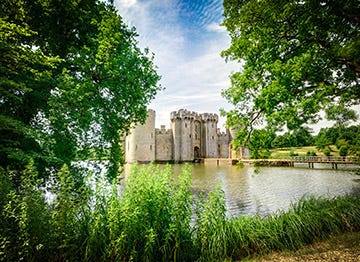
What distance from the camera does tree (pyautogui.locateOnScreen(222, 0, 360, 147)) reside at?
180 inches

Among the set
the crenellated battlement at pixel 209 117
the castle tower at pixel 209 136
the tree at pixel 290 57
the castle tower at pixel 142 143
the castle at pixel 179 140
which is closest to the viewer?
the tree at pixel 290 57

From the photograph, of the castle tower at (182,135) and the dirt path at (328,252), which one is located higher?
the castle tower at (182,135)

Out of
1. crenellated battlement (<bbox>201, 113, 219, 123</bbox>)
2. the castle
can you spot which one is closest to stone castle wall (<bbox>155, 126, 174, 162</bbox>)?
the castle

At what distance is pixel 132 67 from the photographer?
23.2 feet

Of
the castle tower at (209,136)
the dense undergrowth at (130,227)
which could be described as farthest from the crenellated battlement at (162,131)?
the dense undergrowth at (130,227)

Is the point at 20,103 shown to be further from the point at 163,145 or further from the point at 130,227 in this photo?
the point at 163,145

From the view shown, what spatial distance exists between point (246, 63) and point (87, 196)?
5.71 metres

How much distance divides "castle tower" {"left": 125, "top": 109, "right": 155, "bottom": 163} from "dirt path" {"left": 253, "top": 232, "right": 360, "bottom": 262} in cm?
3319

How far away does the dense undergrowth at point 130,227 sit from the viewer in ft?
8.83

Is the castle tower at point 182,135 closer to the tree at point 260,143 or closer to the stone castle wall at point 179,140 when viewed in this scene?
the stone castle wall at point 179,140

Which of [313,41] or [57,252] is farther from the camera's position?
[313,41]

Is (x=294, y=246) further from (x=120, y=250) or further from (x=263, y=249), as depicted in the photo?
(x=120, y=250)

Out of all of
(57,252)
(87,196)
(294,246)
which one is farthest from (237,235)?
(57,252)

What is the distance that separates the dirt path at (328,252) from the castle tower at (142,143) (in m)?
33.2
